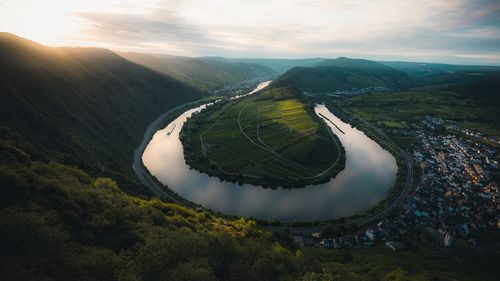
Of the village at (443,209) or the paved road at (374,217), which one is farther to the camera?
the paved road at (374,217)

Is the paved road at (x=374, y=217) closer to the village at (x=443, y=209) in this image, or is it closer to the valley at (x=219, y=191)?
the valley at (x=219, y=191)

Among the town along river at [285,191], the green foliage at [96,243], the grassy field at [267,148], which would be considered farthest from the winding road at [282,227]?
the green foliage at [96,243]

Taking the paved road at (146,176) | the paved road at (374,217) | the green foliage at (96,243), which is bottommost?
the paved road at (374,217)

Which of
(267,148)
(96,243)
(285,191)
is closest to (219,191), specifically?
(285,191)

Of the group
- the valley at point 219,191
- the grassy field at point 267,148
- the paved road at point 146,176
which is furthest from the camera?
the grassy field at point 267,148

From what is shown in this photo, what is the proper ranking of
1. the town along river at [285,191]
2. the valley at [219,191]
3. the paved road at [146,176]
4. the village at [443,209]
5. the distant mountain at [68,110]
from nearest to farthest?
the valley at [219,191] < the village at [443,209] < the town along river at [285,191] < the distant mountain at [68,110] < the paved road at [146,176]

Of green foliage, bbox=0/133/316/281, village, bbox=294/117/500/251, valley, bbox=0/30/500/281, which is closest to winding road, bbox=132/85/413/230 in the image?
valley, bbox=0/30/500/281

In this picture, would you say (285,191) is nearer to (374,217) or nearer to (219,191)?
(219,191)
